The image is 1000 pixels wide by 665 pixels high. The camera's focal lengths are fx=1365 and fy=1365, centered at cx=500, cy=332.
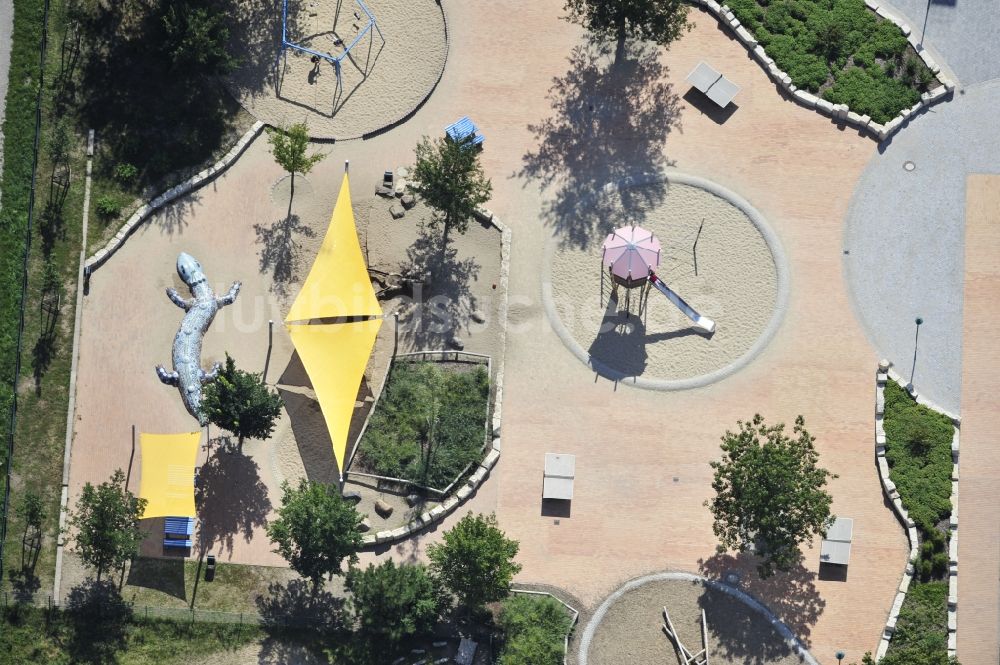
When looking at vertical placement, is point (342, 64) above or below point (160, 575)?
above

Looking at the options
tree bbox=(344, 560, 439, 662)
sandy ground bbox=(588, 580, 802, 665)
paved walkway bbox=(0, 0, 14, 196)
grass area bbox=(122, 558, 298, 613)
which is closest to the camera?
tree bbox=(344, 560, 439, 662)

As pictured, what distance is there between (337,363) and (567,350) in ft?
33.5

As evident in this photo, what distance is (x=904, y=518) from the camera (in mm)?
59469

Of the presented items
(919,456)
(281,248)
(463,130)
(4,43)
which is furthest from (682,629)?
(4,43)

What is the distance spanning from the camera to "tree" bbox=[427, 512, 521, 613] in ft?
183

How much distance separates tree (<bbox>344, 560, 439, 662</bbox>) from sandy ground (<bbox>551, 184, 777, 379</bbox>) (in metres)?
12.8

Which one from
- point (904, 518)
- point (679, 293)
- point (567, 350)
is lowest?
point (904, 518)

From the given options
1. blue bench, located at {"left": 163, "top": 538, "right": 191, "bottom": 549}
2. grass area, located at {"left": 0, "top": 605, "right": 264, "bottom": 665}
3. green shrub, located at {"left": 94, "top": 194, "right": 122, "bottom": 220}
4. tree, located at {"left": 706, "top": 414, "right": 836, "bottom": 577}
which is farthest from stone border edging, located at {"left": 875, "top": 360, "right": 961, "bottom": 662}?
green shrub, located at {"left": 94, "top": 194, "right": 122, "bottom": 220}

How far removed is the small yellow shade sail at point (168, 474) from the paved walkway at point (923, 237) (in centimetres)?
3031

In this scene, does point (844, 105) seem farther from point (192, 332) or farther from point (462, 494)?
point (192, 332)

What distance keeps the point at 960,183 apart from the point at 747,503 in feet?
61.4

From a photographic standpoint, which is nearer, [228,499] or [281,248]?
[228,499]

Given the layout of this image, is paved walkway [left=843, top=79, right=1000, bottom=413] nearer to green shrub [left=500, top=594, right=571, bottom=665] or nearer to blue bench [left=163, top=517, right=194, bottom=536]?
green shrub [left=500, top=594, right=571, bottom=665]

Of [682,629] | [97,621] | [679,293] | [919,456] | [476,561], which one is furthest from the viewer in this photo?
[679,293]
